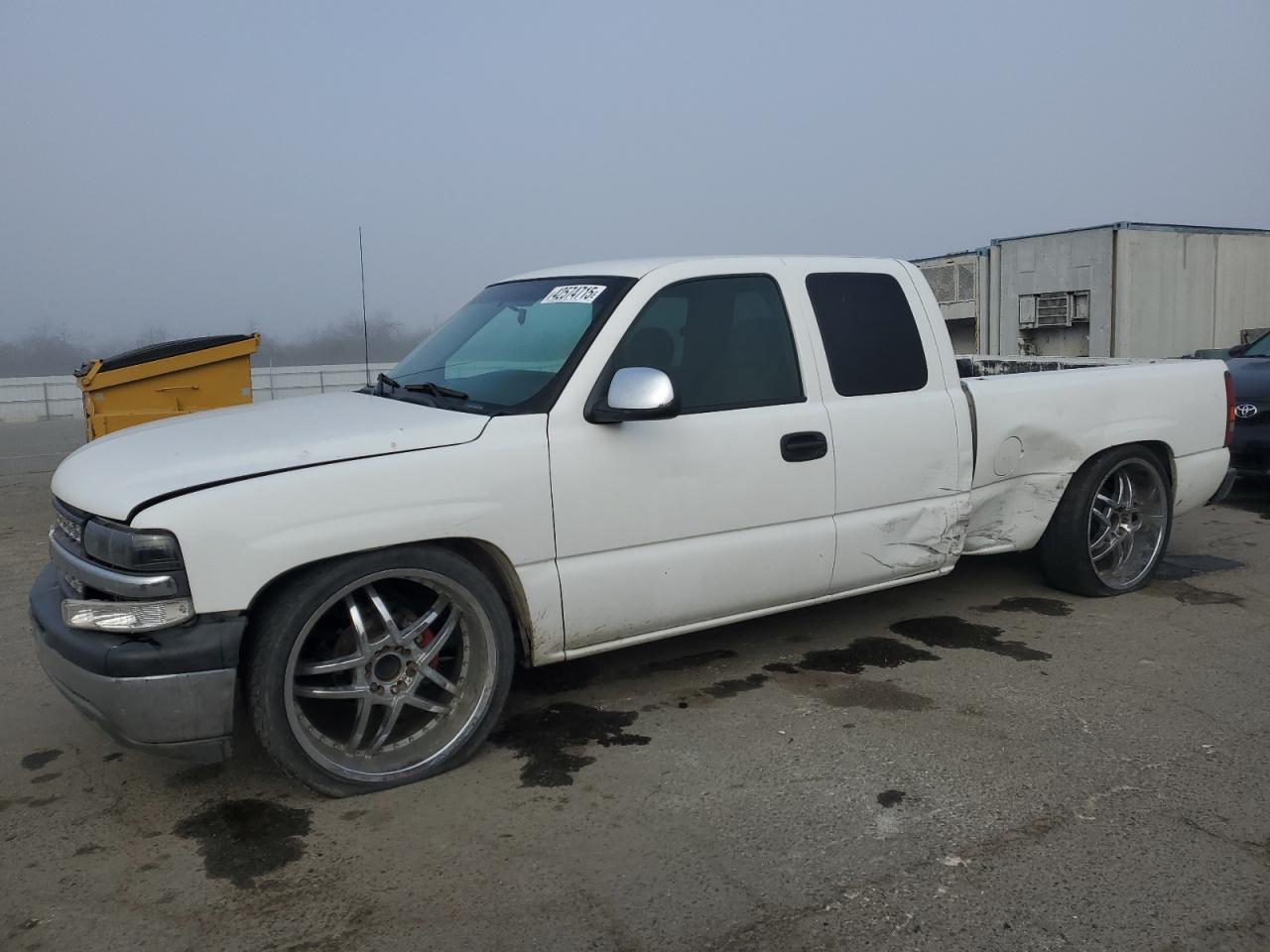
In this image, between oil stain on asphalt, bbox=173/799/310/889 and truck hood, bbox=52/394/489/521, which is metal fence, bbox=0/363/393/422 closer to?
truck hood, bbox=52/394/489/521

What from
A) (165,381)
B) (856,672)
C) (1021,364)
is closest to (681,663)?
(856,672)

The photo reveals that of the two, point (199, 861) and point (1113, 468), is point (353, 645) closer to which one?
point (199, 861)

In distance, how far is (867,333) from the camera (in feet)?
14.6

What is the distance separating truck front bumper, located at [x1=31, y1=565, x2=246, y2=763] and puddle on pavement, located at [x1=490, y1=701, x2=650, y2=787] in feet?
3.29

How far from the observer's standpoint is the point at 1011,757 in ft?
11.5

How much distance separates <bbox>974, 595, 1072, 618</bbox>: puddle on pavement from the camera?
5.18 metres

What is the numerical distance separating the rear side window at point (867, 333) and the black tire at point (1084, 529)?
1253 millimetres

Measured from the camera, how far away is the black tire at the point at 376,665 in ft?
10.2

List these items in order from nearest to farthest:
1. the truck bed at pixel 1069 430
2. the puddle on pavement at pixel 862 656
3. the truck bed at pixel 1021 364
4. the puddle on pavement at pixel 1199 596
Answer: the puddle on pavement at pixel 862 656
the truck bed at pixel 1069 430
the puddle on pavement at pixel 1199 596
the truck bed at pixel 1021 364

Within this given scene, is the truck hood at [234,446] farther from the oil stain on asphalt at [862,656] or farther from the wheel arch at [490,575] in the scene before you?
the oil stain on asphalt at [862,656]

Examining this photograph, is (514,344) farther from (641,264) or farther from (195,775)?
(195,775)

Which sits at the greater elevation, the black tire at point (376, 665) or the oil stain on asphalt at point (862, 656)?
the black tire at point (376, 665)

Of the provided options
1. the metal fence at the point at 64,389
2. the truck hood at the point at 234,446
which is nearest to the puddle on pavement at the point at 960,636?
the truck hood at the point at 234,446

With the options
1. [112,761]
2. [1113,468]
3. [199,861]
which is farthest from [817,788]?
[1113,468]
